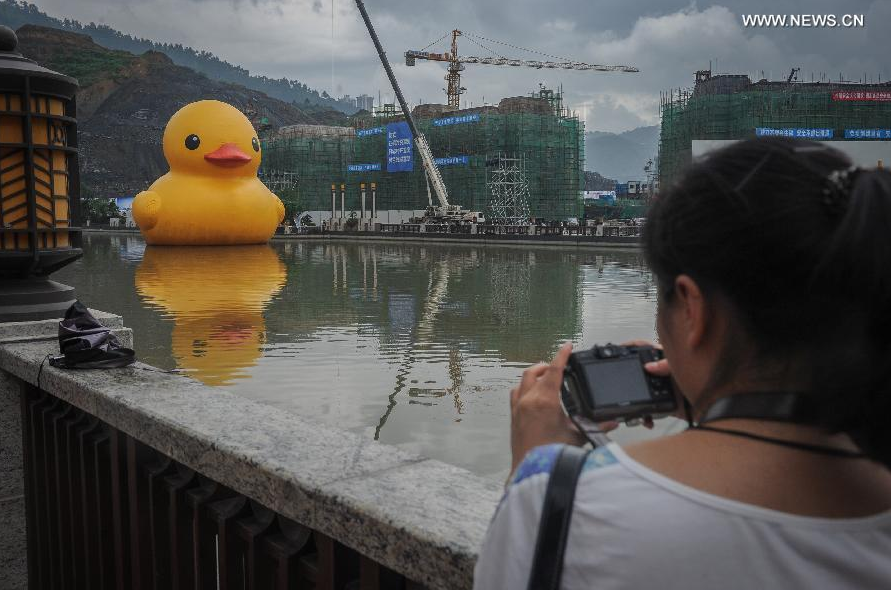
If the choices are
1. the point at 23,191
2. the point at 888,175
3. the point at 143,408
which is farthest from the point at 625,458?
the point at 23,191

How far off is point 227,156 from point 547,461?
2827 centimetres

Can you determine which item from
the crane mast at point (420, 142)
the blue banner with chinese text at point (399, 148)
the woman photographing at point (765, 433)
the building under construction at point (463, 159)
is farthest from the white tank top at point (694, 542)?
the blue banner with chinese text at point (399, 148)

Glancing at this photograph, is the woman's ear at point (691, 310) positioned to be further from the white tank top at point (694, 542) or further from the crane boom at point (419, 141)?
the crane boom at point (419, 141)

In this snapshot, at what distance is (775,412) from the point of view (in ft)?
2.96

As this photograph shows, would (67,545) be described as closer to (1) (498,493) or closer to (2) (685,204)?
(1) (498,493)

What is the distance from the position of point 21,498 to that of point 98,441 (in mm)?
928

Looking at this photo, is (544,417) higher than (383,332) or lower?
higher

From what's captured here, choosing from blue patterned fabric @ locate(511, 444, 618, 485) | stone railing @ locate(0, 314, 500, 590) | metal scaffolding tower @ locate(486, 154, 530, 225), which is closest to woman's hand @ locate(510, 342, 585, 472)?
blue patterned fabric @ locate(511, 444, 618, 485)

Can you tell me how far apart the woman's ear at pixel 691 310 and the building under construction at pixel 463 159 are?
57.3m

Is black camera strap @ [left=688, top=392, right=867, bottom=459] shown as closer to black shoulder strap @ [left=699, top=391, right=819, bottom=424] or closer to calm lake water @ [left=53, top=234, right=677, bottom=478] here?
black shoulder strap @ [left=699, top=391, right=819, bottom=424]

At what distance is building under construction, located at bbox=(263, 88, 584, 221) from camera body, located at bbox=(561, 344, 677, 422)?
57.2 m

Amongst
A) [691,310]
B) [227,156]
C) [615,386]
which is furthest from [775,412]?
[227,156]

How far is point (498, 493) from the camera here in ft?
5.19

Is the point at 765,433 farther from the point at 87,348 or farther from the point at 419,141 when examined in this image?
the point at 419,141
